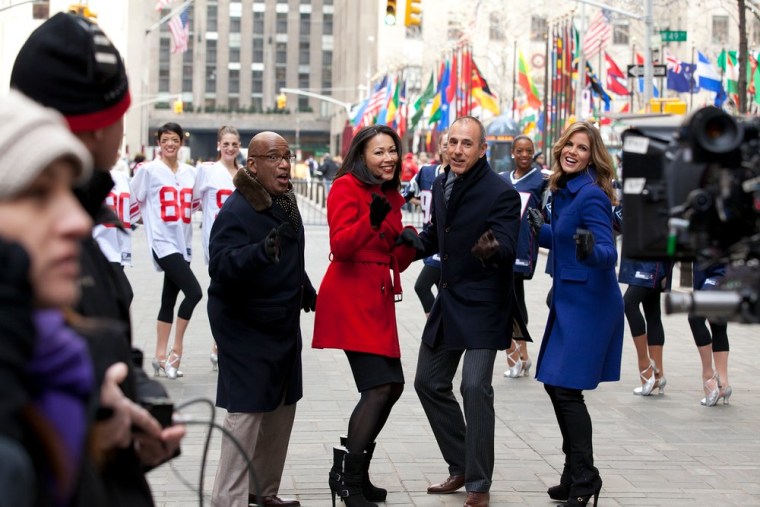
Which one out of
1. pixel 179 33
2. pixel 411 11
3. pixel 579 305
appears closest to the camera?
pixel 579 305

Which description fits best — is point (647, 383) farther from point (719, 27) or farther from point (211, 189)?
point (719, 27)

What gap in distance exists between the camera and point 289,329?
6086 mm

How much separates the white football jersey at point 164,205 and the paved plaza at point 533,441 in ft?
3.64

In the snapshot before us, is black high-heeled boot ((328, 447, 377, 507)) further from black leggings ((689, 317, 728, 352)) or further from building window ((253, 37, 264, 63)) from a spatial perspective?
building window ((253, 37, 264, 63))

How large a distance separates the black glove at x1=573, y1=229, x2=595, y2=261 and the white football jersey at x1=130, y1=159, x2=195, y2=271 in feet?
16.6

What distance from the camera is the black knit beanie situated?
2.46 meters

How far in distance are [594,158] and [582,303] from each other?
795 millimetres

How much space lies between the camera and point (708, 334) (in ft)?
32.3

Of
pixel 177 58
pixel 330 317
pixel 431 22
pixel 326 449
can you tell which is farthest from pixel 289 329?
pixel 177 58

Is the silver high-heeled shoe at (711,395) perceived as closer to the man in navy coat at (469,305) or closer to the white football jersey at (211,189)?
the man in navy coat at (469,305)

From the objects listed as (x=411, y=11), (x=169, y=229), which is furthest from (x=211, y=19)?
(x=169, y=229)

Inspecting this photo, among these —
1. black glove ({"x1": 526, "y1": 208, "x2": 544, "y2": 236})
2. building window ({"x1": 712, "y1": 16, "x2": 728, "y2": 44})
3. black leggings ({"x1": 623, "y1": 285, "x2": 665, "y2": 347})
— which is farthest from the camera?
building window ({"x1": 712, "y1": 16, "x2": 728, "y2": 44})

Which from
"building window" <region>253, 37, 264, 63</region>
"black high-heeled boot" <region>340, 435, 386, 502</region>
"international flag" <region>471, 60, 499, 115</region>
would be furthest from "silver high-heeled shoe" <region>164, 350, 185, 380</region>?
"building window" <region>253, 37, 264, 63</region>

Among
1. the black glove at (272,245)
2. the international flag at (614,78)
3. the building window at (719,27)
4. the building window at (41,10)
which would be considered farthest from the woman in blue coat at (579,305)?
the building window at (719,27)
